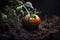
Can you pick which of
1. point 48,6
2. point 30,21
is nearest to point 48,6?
point 48,6

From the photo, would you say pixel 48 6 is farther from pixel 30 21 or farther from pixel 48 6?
pixel 30 21

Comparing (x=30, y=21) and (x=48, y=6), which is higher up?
(x=48, y=6)

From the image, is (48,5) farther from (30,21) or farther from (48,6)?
(30,21)

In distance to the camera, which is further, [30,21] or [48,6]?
[48,6]

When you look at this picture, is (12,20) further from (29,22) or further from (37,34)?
(37,34)

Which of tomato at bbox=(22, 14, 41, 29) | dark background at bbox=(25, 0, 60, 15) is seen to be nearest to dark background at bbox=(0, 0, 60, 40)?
dark background at bbox=(25, 0, 60, 15)

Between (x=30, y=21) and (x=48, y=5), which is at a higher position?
(x=48, y=5)

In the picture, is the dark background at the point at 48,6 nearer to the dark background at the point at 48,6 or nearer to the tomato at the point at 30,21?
the dark background at the point at 48,6

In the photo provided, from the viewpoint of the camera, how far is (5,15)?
266 centimetres

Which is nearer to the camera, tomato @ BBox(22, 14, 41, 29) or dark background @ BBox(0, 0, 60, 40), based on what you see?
tomato @ BBox(22, 14, 41, 29)

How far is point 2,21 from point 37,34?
0.56 m

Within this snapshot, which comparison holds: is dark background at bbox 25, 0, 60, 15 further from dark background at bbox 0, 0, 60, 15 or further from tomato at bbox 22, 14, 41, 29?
tomato at bbox 22, 14, 41, 29

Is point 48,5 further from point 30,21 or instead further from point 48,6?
point 30,21

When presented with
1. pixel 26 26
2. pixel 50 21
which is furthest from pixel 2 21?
pixel 50 21
